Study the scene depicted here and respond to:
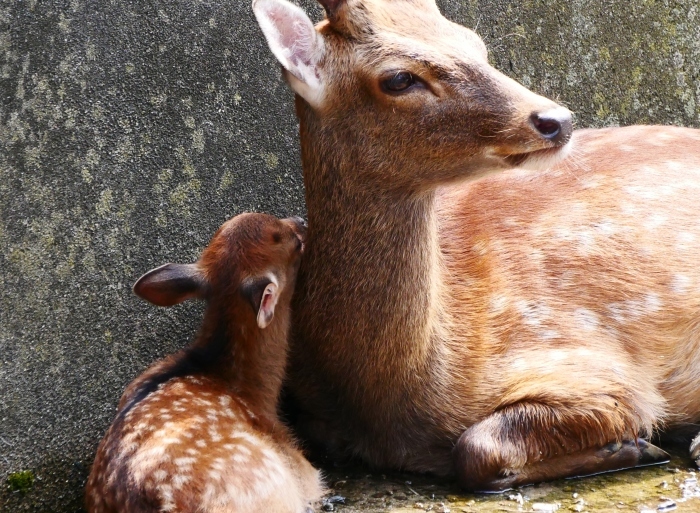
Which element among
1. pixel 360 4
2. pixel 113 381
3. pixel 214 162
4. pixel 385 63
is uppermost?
pixel 360 4

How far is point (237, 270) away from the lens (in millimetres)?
4387

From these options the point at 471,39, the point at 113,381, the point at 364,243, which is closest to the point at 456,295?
the point at 364,243

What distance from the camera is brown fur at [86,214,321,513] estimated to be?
3.59 m

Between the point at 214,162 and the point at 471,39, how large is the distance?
4.32 feet

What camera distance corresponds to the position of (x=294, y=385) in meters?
4.67

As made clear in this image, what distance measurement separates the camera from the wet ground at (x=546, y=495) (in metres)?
3.90

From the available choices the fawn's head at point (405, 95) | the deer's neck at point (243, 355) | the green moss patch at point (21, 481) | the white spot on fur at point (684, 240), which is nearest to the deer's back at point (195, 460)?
the deer's neck at point (243, 355)

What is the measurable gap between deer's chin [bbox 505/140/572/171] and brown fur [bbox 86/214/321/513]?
1115 mm

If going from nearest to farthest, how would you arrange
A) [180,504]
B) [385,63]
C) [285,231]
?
[180,504] < [385,63] < [285,231]

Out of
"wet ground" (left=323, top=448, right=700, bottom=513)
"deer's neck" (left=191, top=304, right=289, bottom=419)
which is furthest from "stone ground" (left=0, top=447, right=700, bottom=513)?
"deer's neck" (left=191, top=304, right=289, bottom=419)

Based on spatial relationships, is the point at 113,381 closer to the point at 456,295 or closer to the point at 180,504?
the point at 180,504

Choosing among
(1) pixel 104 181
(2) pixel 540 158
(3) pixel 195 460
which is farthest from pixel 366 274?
(1) pixel 104 181

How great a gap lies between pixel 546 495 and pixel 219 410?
4.31ft

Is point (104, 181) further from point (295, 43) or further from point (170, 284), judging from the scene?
point (295, 43)
